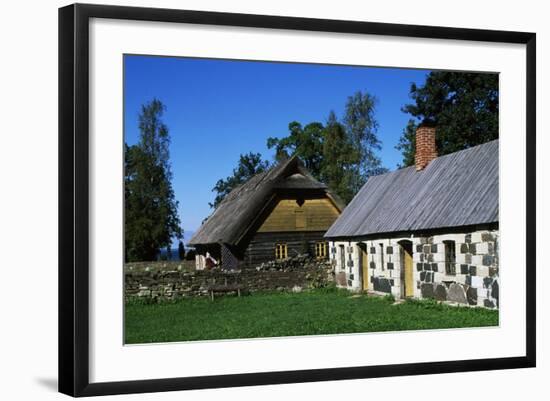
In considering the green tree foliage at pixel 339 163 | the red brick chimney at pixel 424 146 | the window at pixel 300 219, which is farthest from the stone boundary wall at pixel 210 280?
the red brick chimney at pixel 424 146

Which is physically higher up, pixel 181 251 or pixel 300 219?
pixel 300 219

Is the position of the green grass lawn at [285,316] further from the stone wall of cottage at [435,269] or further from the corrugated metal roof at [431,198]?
the corrugated metal roof at [431,198]

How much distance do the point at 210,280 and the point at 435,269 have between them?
3356mm

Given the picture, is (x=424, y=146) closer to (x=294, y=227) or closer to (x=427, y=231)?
(x=427, y=231)

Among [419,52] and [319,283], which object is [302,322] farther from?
[419,52]

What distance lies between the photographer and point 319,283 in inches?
454

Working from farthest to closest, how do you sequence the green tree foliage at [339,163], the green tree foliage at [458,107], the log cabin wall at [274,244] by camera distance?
the green tree foliage at [339,163] < the log cabin wall at [274,244] < the green tree foliage at [458,107]

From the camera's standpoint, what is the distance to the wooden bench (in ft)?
36.0

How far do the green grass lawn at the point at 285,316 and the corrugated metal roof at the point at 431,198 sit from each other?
4.22 ft

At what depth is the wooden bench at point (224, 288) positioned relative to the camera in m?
11.0

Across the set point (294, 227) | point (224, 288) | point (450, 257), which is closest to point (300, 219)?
point (294, 227)

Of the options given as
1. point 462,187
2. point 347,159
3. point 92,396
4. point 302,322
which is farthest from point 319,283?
point 92,396

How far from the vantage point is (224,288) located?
11.1 metres

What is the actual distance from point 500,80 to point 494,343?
10.6 ft
